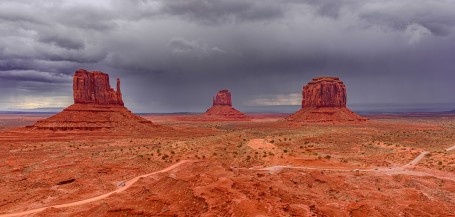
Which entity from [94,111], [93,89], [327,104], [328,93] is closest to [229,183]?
[94,111]

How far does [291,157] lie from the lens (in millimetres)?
39656

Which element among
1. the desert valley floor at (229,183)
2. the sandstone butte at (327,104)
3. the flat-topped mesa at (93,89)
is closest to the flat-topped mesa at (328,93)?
Answer: the sandstone butte at (327,104)

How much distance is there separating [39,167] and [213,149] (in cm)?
2630

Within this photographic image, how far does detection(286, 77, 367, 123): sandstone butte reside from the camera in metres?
136

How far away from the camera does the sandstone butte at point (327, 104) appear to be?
5349 inches

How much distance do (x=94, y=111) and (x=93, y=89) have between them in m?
9.48

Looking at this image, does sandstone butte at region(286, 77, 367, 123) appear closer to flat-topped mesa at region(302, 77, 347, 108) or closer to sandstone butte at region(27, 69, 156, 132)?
flat-topped mesa at region(302, 77, 347, 108)

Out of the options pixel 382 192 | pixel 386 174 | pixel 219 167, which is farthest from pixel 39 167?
pixel 386 174

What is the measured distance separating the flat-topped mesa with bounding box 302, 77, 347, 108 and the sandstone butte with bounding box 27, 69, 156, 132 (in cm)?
9850

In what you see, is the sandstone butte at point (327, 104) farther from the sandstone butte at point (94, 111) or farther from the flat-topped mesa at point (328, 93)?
the sandstone butte at point (94, 111)

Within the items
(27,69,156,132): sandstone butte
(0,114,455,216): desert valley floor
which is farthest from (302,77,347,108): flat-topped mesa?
(0,114,455,216): desert valley floor

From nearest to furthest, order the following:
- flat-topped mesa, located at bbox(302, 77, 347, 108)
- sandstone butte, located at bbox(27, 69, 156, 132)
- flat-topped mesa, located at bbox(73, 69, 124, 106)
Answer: sandstone butte, located at bbox(27, 69, 156, 132) < flat-topped mesa, located at bbox(73, 69, 124, 106) < flat-topped mesa, located at bbox(302, 77, 347, 108)

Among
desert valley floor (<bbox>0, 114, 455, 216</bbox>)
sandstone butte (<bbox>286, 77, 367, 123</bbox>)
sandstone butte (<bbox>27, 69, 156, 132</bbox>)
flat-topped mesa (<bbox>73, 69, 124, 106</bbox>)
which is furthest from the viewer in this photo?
sandstone butte (<bbox>286, 77, 367, 123</bbox>)

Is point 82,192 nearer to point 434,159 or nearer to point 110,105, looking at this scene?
point 434,159
